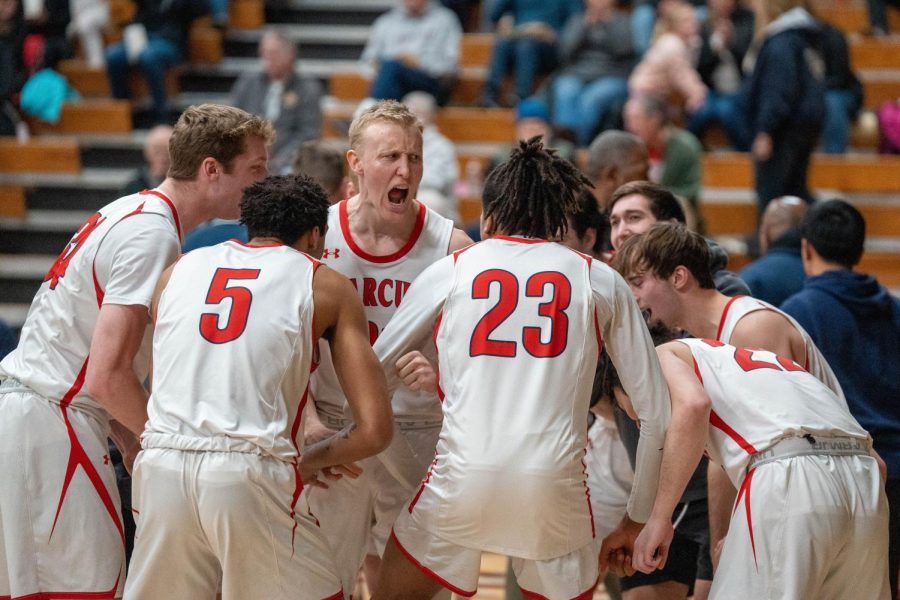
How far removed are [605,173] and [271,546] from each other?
325 cm

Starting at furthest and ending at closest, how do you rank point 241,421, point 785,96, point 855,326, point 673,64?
point 673,64
point 785,96
point 855,326
point 241,421

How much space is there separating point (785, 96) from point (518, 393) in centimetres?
623

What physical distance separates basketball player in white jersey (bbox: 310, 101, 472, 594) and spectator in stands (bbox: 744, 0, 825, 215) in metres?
5.24

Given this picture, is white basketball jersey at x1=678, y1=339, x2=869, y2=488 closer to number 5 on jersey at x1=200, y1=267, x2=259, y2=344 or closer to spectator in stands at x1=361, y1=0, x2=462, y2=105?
number 5 on jersey at x1=200, y1=267, x2=259, y2=344

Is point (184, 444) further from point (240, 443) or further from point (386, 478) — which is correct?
point (386, 478)

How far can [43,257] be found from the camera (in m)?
11.6

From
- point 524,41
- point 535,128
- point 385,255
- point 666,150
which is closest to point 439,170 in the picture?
point 535,128

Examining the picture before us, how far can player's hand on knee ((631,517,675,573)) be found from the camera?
4043 millimetres

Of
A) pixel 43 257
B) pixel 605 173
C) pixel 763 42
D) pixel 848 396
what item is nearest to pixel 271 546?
pixel 848 396

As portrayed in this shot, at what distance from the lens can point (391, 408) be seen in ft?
13.6

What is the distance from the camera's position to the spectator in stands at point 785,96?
9305 mm

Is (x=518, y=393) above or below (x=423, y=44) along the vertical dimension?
below

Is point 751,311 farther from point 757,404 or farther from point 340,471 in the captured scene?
point 340,471

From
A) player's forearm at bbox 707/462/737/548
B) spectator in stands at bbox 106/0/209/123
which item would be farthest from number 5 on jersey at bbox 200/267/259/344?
spectator in stands at bbox 106/0/209/123
